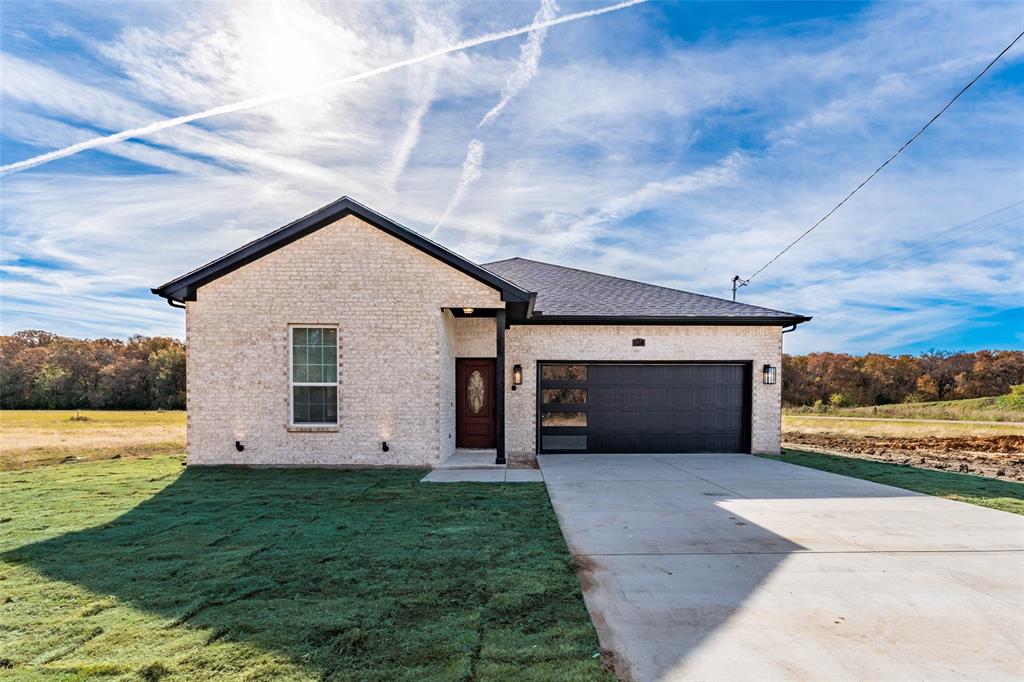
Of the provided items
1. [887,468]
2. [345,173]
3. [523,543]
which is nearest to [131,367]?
[345,173]

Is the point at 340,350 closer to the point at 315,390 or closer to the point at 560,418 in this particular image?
the point at 315,390

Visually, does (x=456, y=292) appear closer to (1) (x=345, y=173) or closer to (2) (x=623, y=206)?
(1) (x=345, y=173)

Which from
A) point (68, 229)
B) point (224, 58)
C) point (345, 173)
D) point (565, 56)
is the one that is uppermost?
point (565, 56)

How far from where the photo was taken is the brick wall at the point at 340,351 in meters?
9.62

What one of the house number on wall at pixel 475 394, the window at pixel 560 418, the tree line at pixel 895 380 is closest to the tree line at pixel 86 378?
the house number on wall at pixel 475 394

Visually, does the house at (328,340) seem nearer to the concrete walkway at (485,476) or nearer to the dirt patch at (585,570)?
the concrete walkway at (485,476)

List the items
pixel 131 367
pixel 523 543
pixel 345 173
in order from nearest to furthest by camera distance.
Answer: pixel 523 543, pixel 345 173, pixel 131 367

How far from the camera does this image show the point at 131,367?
95.2 feet

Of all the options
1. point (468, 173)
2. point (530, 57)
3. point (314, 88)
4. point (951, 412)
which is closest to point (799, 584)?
point (530, 57)

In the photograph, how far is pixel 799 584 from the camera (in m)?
3.91

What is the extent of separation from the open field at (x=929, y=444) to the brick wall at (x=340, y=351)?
34.5 ft

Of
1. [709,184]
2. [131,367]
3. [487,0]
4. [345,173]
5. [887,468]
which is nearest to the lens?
[487,0]

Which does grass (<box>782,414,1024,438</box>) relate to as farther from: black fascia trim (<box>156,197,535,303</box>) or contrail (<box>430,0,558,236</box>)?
contrail (<box>430,0,558,236</box>)

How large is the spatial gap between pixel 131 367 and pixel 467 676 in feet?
111
